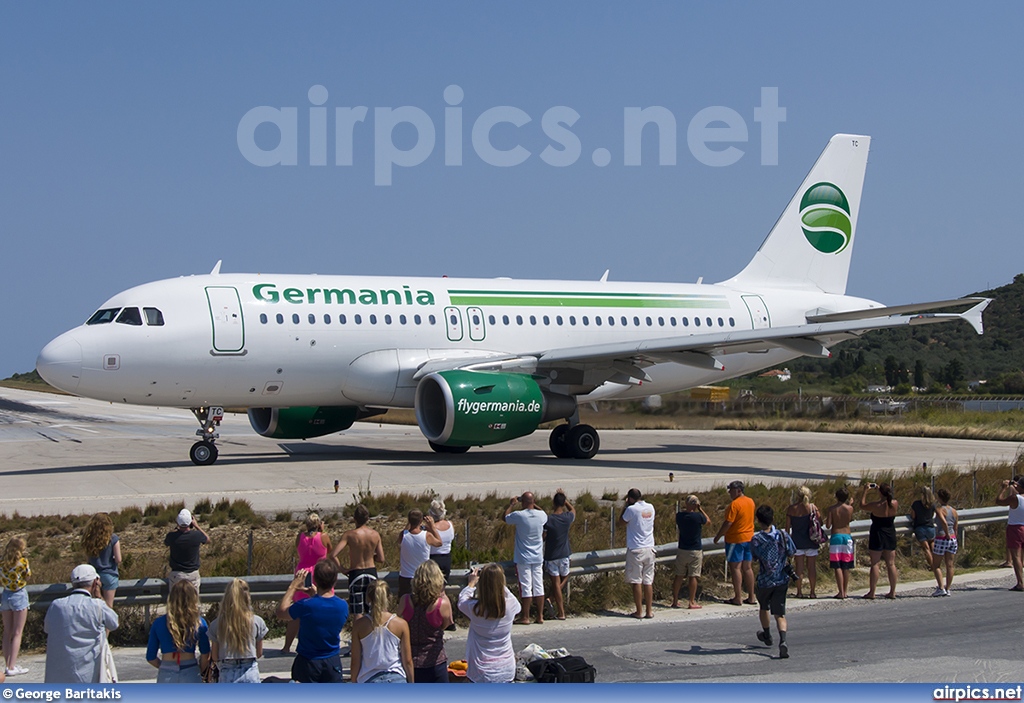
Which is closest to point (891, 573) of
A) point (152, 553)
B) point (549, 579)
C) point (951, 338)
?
point (549, 579)

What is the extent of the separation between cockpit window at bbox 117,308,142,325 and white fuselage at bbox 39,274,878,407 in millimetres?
53

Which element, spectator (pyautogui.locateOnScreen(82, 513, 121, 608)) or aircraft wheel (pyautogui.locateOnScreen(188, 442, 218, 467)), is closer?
spectator (pyautogui.locateOnScreen(82, 513, 121, 608))

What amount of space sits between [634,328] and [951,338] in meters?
67.0

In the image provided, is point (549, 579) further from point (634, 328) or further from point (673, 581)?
point (634, 328)

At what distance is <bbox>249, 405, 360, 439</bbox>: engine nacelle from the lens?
2680 centimetres

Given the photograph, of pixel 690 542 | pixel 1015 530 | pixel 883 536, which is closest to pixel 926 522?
pixel 883 536

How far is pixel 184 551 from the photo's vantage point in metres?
10.0

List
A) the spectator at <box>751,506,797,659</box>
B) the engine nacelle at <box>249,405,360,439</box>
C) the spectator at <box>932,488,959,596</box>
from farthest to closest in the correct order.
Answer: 1. the engine nacelle at <box>249,405,360,439</box>
2. the spectator at <box>932,488,959,596</box>
3. the spectator at <box>751,506,797,659</box>

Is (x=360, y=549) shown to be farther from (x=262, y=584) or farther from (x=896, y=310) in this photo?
(x=896, y=310)

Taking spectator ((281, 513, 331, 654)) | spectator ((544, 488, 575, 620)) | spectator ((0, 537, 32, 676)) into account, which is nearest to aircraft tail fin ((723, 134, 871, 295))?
spectator ((544, 488, 575, 620))

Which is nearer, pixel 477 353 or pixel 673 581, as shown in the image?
pixel 673 581

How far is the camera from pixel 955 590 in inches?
540

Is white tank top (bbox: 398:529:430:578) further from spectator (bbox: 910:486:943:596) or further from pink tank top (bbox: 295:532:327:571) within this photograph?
spectator (bbox: 910:486:943:596)

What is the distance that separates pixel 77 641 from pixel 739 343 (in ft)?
62.2
